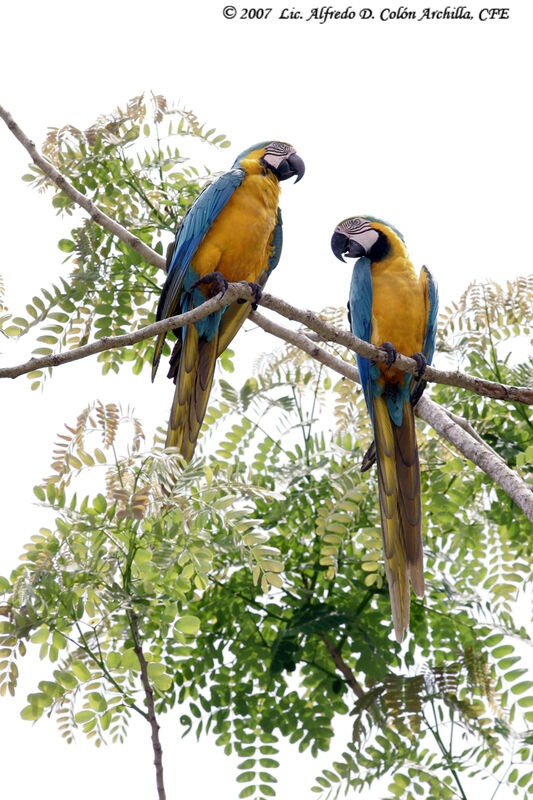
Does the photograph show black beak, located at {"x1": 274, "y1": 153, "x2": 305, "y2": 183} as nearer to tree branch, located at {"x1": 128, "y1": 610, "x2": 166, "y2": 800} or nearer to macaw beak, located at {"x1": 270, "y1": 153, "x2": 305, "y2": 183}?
macaw beak, located at {"x1": 270, "y1": 153, "x2": 305, "y2": 183}

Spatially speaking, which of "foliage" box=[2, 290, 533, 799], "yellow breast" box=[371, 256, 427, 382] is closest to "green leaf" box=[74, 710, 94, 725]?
"foliage" box=[2, 290, 533, 799]

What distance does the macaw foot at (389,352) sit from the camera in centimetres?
189

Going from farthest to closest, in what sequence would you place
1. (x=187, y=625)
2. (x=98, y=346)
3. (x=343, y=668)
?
(x=343, y=668), (x=187, y=625), (x=98, y=346)

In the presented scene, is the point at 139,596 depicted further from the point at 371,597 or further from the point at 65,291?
the point at 65,291

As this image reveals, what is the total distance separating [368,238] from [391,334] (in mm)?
308

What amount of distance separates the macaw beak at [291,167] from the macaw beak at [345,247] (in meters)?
0.21

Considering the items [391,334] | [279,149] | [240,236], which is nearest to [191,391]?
[240,236]

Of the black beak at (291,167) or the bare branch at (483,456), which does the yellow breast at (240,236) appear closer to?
the black beak at (291,167)

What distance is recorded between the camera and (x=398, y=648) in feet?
6.04

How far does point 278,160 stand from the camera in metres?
2.21

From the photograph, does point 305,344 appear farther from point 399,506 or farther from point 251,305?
point 399,506

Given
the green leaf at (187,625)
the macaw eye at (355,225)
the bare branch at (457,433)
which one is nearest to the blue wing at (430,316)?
the bare branch at (457,433)

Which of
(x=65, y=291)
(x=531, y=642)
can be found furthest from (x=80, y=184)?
(x=531, y=642)

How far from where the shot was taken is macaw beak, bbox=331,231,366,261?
2.20 meters
